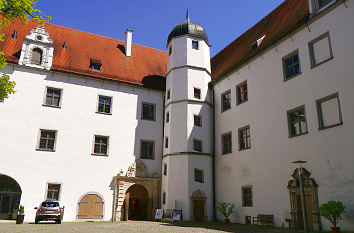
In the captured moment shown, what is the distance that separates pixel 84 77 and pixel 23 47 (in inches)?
172

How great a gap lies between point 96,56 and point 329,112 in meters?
17.9

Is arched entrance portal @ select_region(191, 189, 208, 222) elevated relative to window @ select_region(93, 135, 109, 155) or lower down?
lower down

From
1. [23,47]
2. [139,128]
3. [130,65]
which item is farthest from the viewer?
[130,65]

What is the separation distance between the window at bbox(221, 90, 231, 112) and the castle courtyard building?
7cm

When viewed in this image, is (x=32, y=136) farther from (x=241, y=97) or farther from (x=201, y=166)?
(x=241, y=97)

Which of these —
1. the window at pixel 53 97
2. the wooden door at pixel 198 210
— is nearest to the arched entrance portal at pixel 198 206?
the wooden door at pixel 198 210

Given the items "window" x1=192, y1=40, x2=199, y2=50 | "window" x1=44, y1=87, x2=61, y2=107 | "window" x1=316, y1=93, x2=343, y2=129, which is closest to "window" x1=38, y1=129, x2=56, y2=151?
"window" x1=44, y1=87, x2=61, y2=107

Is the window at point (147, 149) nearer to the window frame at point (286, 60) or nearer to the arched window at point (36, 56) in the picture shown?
the arched window at point (36, 56)

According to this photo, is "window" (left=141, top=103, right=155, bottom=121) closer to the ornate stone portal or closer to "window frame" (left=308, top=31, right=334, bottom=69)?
the ornate stone portal

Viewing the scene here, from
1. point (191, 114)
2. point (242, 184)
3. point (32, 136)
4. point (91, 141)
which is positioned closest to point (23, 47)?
point (32, 136)

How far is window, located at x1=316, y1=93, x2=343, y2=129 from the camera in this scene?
43.9 feet

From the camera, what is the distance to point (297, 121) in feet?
50.4

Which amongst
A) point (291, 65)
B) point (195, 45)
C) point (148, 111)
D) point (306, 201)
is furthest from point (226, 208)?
point (195, 45)

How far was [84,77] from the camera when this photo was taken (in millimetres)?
22172
